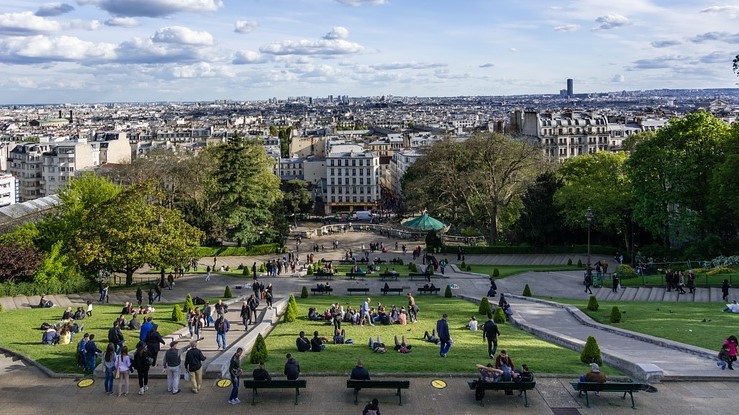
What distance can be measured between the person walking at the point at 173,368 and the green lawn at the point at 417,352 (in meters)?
2.59

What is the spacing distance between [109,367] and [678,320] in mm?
22824

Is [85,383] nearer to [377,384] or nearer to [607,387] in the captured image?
[377,384]

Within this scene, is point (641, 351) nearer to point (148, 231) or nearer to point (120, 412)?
point (120, 412)

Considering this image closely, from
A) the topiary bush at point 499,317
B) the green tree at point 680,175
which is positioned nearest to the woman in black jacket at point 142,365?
the topiary bush at point 499,317

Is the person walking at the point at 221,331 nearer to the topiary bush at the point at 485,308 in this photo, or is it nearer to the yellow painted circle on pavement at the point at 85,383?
the yellow painted circle on pavement at the point at 85,383

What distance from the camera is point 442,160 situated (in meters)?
71.3

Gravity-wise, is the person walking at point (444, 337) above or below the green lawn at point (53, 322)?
above

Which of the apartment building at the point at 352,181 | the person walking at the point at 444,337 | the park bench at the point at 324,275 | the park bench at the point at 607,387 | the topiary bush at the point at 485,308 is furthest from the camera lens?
the apartment building at the point at 352,181

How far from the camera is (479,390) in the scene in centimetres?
1869

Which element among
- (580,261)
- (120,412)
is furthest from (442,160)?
(120,412)

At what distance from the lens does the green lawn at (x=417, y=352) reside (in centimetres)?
2130

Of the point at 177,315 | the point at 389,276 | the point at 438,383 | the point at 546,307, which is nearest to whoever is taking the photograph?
the point at 438,383

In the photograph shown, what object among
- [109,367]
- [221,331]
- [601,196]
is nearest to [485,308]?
[221,331]

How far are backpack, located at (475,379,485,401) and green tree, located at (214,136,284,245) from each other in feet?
165
